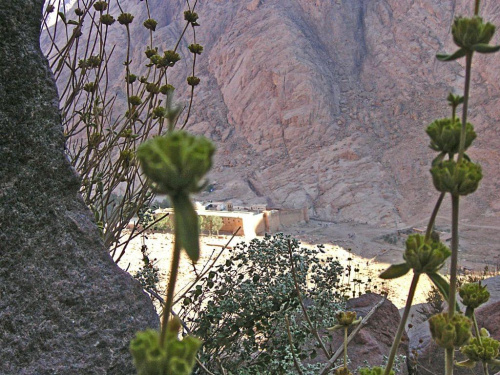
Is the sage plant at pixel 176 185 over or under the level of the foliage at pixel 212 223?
under

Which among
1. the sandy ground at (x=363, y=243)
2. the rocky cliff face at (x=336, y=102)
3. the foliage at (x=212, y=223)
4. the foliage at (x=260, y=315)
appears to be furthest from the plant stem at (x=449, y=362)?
the rocky cliff face at (x=336, y=102)

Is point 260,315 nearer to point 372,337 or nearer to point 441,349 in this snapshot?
point 372,337

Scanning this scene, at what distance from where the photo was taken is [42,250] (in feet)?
4.21

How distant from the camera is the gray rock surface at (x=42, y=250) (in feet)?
4.00

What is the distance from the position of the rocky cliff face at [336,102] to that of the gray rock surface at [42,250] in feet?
60.5

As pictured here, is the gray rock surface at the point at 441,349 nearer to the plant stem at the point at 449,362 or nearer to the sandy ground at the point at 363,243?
the plant stem at the point at 449,362

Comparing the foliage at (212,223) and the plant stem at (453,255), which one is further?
the foliage at (212,223)

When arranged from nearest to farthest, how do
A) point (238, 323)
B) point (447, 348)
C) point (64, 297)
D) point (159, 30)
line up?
point (447, 348)
point (64, 297)
point (238, 323)
point (159, 30)

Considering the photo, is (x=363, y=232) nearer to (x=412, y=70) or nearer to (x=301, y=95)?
(x=301, y=95)

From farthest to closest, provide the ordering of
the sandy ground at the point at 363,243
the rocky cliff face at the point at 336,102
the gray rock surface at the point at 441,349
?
the rocky cliff face at the point at 336,102 → the sandy ground at the point at 363,243 → the gray rock surface at the point at 441,349

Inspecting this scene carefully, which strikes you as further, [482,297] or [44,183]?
[44,183]

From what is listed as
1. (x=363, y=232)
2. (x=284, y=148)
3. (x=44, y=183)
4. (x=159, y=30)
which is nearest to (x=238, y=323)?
(x=44, y=183)

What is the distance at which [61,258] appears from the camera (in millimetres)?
1312

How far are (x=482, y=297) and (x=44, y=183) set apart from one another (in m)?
1.18
